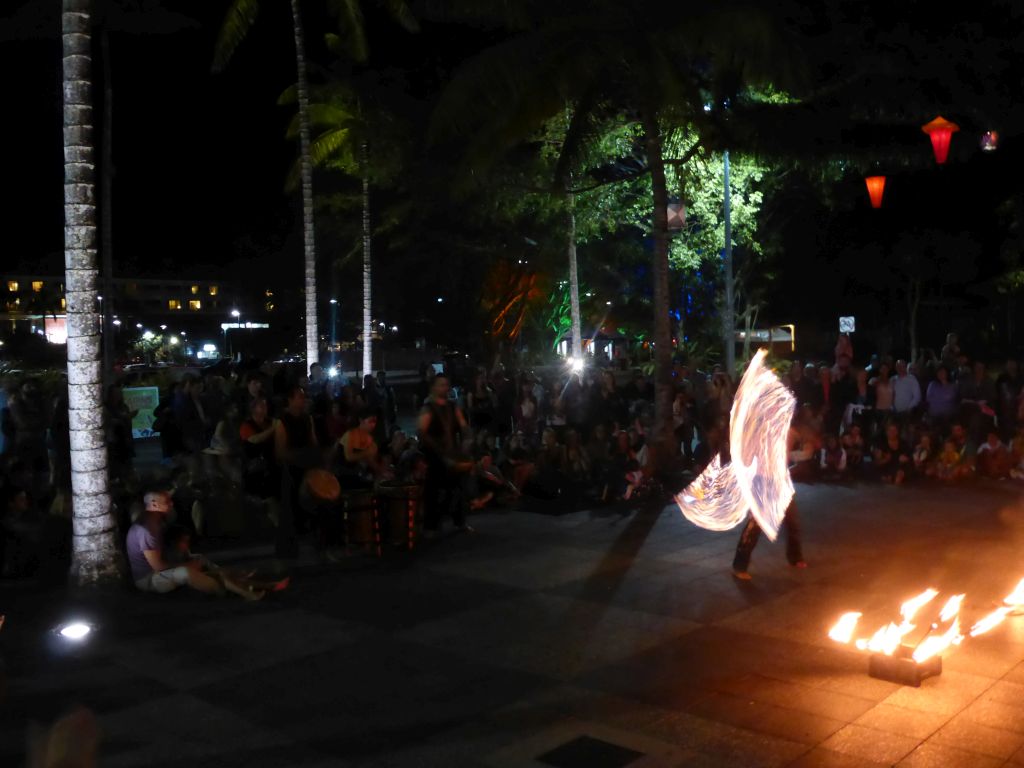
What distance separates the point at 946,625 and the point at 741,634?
152 cm

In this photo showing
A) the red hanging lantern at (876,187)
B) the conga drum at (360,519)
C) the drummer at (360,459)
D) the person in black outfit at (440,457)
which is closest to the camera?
the conga drum at (360,519)

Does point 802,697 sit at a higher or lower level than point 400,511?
lower

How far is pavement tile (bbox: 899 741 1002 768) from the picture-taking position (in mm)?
5660

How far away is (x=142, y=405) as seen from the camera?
22.6 m

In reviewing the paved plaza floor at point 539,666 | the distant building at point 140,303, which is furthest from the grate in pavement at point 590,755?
the distant building at point 140,303

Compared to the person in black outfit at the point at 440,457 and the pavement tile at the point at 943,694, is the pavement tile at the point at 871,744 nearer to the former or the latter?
the pavement tile at the point at 943,694

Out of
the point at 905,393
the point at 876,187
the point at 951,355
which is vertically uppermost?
the point at 876,187

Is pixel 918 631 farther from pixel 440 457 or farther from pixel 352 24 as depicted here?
pixel 352 24

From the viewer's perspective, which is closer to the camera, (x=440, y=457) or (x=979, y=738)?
(x=979, y=738)

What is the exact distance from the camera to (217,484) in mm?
12102

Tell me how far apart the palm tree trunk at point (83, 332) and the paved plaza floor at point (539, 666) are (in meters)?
0.54

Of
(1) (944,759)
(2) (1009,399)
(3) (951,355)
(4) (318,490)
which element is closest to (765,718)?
(1) (944,759)

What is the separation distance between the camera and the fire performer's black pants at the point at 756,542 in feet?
32.3

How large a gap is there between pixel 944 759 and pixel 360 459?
7407 mm
